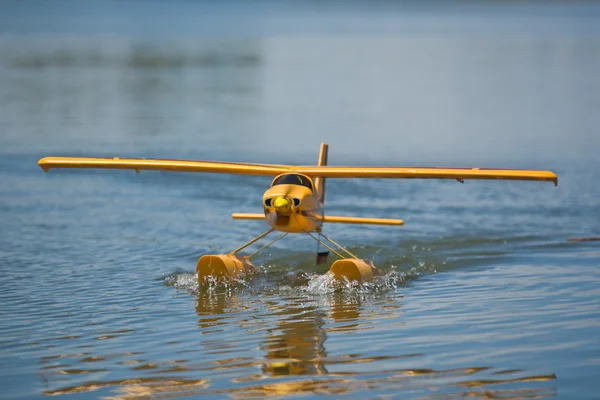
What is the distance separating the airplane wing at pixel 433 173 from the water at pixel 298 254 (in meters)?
1.63

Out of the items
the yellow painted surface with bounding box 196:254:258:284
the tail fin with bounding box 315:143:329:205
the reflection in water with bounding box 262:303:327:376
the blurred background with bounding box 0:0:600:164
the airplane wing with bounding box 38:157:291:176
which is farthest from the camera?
the blurred background with bounding box 0:0:600:164

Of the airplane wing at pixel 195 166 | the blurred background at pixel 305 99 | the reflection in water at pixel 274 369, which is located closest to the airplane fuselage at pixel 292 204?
the airplane wing at pixel 195 166

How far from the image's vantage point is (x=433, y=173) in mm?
13109

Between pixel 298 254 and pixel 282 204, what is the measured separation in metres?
3.64

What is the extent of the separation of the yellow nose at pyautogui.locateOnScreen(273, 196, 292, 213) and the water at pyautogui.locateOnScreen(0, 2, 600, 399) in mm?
1289

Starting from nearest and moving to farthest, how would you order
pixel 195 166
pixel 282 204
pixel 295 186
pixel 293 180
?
1. pixel 282 204
2. pixel 295 186
3. pixel 293 180
4. pixel 195 166

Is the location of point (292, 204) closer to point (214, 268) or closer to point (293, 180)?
point (293, 180)

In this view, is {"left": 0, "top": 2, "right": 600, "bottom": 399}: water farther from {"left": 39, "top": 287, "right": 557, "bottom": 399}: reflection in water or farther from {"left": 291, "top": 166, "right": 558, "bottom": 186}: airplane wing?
{"left": 291, "top": 166, "right": 558, "bottom": 186}: airplane wing

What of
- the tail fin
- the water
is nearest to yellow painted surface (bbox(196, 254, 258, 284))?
the water

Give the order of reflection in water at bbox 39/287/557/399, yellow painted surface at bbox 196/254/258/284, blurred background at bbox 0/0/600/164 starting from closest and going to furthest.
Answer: reflection in water at bbox 39/287/557/399 < yellow painted surface at bbox 196/254/258/284 < blurred background at bbox 0/0/600/164

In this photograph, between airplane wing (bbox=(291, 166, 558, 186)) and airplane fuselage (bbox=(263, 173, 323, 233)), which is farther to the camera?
airplane fuselage (bbox=(263, 173, 323, 233))

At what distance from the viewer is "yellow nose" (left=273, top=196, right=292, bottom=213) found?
12.7 m

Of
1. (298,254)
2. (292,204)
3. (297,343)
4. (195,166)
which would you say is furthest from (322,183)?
(297,343)

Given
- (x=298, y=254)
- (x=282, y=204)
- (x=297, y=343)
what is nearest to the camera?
(x=297, y=343)
